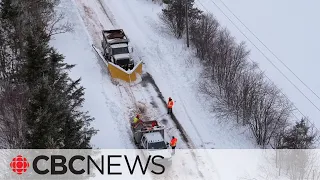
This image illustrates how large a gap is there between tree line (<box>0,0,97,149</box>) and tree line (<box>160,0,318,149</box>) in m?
9.88

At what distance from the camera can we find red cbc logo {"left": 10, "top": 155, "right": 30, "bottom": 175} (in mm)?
21267

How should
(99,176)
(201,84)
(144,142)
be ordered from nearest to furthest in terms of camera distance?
(99,176) → (144,142) → (201,84)

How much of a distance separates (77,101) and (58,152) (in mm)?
9000

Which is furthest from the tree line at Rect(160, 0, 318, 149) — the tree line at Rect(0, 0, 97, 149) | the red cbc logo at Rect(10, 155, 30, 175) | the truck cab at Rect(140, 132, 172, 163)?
the red cbc logo at Rect(10, 155, 30, 175)

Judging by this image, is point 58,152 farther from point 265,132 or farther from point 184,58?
point 184,58

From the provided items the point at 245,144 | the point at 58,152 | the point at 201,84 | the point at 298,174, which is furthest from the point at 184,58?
the point at 58,152

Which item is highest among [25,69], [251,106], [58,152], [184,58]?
[184,58]

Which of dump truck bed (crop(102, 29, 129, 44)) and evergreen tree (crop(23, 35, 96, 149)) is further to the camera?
dump truck bed (crop(102, 29, 129, 44))

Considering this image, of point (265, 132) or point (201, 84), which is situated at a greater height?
point (201, 84)

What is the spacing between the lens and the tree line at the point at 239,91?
29203mm

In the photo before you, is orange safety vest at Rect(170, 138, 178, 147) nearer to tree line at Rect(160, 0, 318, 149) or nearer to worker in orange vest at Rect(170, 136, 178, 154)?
worker in orange vest at Rect(170, 136, 178, 154)

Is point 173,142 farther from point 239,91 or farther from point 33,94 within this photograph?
point 33,94

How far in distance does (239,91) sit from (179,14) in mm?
12347

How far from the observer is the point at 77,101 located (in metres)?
30.7
